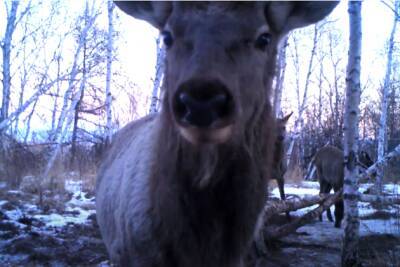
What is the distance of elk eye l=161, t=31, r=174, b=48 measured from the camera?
270 centimetres

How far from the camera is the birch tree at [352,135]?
500 centimetres

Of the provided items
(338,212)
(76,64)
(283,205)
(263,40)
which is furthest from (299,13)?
(76,64)

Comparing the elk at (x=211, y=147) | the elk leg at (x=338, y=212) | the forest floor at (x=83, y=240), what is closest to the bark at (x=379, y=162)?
the forest floor at (x=83, y=240)

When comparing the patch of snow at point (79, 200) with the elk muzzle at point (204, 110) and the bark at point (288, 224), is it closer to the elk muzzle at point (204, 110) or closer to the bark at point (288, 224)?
the bark at point (288, 224)

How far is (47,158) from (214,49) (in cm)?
1414

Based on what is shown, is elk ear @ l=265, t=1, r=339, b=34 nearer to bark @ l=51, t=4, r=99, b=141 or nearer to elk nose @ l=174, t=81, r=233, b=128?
elk nose @ l=174, t=81, r=233, b=128

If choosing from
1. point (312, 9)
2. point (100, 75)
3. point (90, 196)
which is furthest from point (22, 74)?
point (312, 9)

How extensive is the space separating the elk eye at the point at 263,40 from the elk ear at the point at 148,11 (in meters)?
0.72

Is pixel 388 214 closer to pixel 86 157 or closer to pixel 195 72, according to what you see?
pixel 195 72

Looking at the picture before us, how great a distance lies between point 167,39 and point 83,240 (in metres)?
4.75

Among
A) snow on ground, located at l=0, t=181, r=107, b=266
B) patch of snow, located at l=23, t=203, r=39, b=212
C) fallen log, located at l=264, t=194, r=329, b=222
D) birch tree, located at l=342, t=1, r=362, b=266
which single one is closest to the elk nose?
birch tree, located at l=342, t=1, r=362, b=266

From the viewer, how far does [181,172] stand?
266cm

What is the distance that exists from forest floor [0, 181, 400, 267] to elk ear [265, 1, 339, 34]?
3277mm

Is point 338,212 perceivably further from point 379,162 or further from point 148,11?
point 148,11
